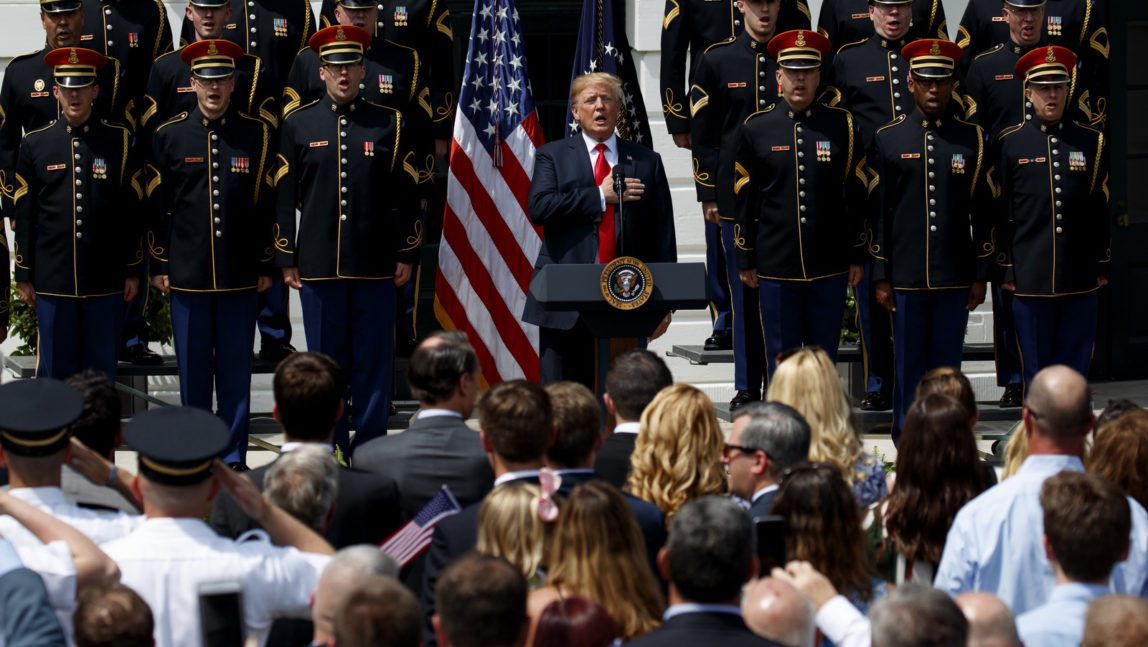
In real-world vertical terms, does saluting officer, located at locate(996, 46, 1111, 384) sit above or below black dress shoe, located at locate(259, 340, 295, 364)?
above

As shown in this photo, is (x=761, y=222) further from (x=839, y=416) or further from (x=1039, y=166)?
(x=839, y=416)

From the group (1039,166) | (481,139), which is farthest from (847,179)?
(481,139)

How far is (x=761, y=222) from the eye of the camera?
25.8 feet

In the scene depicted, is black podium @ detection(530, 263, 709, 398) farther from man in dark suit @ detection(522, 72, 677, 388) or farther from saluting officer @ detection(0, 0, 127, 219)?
saluting officer @ detection(0, 0, 127, 219)

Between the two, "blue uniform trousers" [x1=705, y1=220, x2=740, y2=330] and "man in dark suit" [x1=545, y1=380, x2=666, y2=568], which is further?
"blue uniform trousers" [x1=705, y1=220, x2=740, y2=330]

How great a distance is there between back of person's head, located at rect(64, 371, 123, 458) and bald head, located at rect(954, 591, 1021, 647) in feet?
8.25

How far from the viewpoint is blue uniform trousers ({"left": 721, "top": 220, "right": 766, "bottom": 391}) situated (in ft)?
27.1

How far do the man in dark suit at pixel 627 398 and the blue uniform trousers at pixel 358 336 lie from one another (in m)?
2.75

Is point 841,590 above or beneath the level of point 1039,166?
beneath

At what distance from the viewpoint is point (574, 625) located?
10.6 ft

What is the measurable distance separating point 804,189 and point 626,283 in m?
1.58

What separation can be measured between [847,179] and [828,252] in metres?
0.36

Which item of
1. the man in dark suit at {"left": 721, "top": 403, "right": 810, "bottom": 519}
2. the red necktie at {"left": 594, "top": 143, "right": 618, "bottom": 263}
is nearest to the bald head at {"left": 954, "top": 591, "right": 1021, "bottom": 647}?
the man in dark suit at {"left": 721, "top": 403, "right": 810, "bottom": 519}

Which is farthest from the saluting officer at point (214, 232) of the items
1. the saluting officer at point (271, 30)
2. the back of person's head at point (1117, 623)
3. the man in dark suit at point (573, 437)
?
the back of person's head at point (1117, 623)
